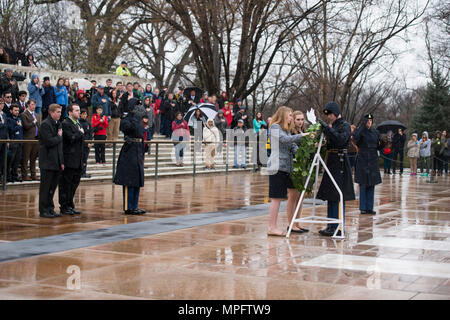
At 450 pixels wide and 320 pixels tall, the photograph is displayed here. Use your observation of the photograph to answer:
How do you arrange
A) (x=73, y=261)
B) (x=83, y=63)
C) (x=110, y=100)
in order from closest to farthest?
(x=73, y=261), (x=110, y=100), (x=83, y=63)

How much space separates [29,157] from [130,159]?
5.78 m

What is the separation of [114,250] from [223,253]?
1.34 meters

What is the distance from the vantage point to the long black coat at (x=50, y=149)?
11.1 m

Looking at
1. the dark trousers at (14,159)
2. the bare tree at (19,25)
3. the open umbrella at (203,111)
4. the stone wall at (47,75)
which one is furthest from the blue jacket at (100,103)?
the bare tree at (19,25)

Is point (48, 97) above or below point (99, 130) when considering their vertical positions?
above

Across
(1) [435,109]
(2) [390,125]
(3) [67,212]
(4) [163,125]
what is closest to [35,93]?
(4) [163,125]

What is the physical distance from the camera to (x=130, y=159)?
38.1 ft

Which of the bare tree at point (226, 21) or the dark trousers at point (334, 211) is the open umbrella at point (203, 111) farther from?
the dark trousers at point (334, 211)

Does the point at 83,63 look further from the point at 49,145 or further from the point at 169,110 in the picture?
the point at 49,145

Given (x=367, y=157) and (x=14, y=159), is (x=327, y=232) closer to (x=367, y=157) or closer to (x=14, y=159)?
(x=367, y=157)

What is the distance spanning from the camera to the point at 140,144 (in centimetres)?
1180

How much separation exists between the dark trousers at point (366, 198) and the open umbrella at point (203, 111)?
1227cm

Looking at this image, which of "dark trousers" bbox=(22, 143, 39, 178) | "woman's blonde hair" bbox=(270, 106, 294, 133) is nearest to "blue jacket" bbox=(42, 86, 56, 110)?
"dark trousers" bbox=(22, 143, 39, 178)
